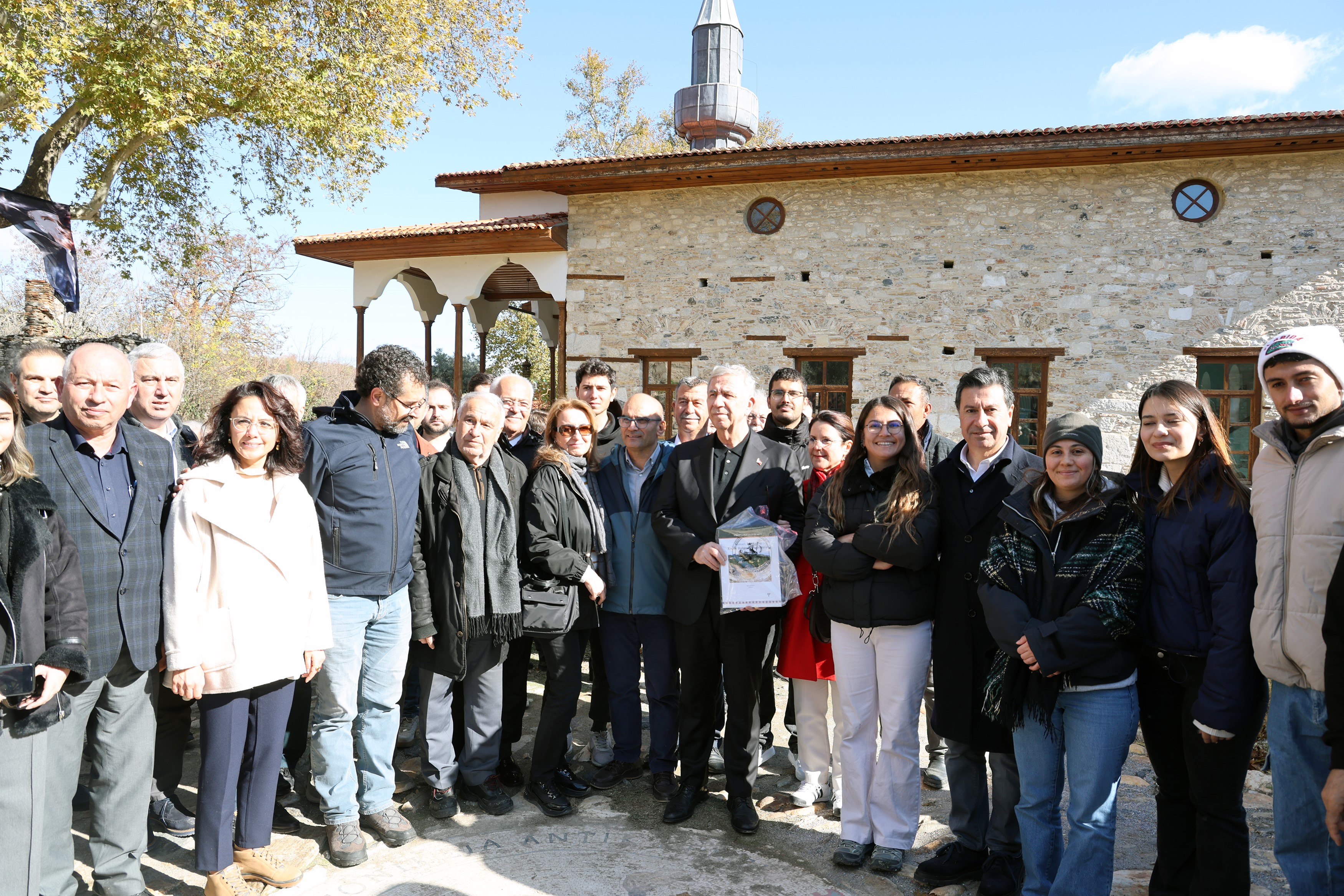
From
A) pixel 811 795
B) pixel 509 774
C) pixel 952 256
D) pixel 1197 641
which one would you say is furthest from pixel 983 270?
pixel 509 774

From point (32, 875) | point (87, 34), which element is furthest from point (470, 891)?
point (87, 34)

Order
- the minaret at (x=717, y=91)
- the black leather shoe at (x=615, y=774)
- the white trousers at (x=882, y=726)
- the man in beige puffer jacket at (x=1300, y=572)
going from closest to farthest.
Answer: the man in beige puffer jacket at (x=1300, y=572) → the white trousers at (x=882, y=726) → the black leather shoe at (x=615, y=774) → the minaret at (x=717, y=91)

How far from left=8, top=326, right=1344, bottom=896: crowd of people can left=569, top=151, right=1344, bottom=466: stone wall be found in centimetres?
766

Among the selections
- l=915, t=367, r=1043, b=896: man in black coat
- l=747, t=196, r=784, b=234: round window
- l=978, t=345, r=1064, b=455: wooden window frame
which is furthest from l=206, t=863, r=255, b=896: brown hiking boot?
l=747, t=196, r=784, b=234: round window

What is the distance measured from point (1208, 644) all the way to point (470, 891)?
2.74 metres

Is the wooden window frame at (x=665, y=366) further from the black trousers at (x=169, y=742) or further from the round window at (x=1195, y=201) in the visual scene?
the black trousers at (x=169, y=742)

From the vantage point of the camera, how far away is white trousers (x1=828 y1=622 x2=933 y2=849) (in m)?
3.17

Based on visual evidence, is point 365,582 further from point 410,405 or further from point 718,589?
point 718,589

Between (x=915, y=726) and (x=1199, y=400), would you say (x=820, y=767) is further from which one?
(x=1199, y=400)

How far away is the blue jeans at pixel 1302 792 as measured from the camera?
2.35 metres

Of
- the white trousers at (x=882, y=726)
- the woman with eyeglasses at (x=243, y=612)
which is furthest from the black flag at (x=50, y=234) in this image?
the white trousers at (x=882, y=726)

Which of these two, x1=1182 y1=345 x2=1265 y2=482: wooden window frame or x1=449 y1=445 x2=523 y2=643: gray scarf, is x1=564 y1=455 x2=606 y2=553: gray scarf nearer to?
x1=449 y1=445 x2=523 y2=643: gray scarf

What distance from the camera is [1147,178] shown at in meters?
10.4

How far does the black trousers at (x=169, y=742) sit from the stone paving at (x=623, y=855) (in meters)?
0.21
